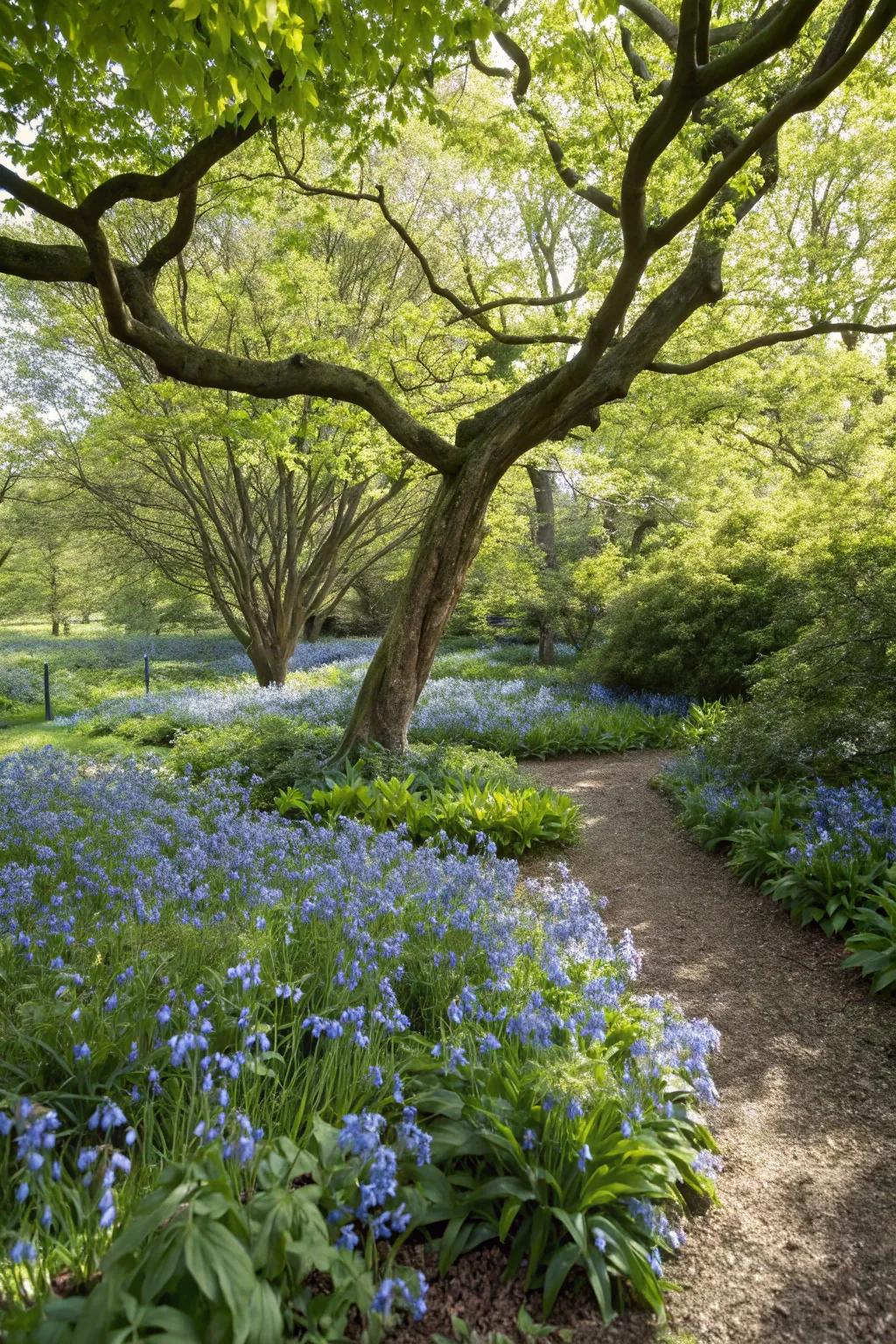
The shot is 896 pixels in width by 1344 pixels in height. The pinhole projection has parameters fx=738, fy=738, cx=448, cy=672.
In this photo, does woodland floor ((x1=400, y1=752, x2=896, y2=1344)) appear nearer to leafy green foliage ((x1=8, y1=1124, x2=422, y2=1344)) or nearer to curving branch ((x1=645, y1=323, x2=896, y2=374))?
leafy green foliage ((x1=8, y1=1124, x2=422, y2=1344))

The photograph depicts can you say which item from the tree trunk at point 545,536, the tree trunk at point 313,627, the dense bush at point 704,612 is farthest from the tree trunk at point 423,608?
the tree trunk at point 313,627

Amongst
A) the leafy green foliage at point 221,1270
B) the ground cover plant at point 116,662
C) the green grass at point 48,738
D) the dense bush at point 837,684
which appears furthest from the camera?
the ground cover plant at point 116,662

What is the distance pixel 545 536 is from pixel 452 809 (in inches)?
622

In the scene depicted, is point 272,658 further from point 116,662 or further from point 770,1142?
point 116,662

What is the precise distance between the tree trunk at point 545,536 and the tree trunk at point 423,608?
32.5 ft

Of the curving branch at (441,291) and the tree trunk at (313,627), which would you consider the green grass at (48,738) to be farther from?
the tree trunk at (313,627)

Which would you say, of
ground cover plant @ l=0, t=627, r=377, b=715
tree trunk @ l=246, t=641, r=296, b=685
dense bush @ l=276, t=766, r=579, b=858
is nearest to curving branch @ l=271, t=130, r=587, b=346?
dense bush @ l=276, t=766, r=579, b=858

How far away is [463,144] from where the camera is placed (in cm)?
905

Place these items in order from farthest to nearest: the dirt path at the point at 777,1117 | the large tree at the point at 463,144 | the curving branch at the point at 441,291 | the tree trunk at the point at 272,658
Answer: the tree trunk at the point at 272,658 < the curving branch at the point at 441,291 < the large tree at the point at 463,144 < the dirt path at the point at 777,1117

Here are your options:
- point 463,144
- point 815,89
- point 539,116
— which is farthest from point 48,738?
point 815,89

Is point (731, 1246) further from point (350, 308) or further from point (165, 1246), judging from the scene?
point (350, 308)

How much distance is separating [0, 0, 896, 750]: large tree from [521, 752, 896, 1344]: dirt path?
4.06 metres

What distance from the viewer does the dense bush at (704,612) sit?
11641 mm

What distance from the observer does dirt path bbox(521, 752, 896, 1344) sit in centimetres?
236
